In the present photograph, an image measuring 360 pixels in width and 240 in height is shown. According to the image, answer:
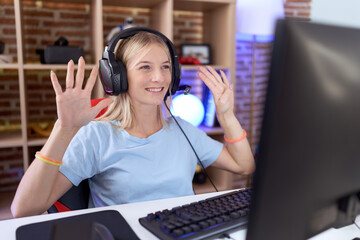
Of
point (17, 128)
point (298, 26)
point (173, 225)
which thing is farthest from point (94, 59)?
point (298, 26)

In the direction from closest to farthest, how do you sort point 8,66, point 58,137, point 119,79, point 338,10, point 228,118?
point 58,137, point 119,79, point 228,118, point 8,66, point 338,10

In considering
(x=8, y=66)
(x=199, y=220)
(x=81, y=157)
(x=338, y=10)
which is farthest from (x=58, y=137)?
(x=338, y=10)

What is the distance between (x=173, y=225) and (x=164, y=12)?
1.67 meters

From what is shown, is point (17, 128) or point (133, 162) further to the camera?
point (17, 128)

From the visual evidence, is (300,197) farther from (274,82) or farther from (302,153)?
(274,82)

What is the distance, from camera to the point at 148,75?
121cm

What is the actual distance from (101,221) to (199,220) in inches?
9.6

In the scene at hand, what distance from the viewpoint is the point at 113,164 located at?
3.57 feet

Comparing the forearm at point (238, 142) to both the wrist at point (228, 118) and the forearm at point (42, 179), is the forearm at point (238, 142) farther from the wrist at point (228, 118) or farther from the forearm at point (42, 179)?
the forearm at point (42, 179)

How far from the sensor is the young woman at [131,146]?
34.0 inches

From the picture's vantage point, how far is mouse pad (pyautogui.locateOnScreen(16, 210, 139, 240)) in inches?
27.3

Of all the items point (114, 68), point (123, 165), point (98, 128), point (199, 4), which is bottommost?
point (123, 165)

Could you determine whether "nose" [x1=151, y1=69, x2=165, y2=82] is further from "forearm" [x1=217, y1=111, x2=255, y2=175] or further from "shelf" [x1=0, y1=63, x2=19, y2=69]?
"shelf" [x1=0, y1=63, x2=19, y2=69]

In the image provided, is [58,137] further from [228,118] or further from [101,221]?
[228,118]
